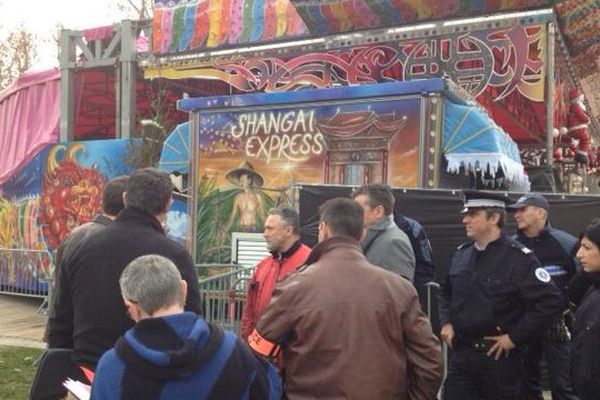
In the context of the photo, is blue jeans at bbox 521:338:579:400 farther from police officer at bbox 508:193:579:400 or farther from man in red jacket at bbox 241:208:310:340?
man in red jacket at bbox 241:208:310:340

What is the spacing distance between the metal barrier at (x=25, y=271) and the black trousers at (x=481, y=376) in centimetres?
1012

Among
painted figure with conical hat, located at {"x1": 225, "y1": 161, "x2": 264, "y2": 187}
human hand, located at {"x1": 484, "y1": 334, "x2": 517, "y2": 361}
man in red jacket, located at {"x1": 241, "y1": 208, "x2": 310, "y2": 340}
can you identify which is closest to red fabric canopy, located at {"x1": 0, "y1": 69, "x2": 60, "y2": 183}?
painted figure with conical hat, located at {"x1": 225, "y1": 161, "x2": 264, "y2": 187}

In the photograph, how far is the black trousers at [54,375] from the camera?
10.8ft

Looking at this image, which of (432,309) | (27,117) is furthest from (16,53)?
(432,309)

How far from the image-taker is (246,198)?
9461mm

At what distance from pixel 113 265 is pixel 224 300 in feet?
13.5

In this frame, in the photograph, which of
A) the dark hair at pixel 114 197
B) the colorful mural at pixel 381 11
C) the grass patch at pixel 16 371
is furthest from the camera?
the colorful mural at pixel 381 11

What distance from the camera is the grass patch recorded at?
254 inches

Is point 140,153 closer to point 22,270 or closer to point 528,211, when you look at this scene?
point 22,270

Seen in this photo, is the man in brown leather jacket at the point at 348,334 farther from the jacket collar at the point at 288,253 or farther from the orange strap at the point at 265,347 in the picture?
the jacket collar at the point at 288,253

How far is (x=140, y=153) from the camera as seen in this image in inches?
503

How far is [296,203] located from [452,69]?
5496 mm

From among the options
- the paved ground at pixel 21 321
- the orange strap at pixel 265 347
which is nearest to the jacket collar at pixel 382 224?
the orange strap at pixel 265 347

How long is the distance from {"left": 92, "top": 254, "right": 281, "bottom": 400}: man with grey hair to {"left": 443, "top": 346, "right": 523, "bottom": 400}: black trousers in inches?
86.9
